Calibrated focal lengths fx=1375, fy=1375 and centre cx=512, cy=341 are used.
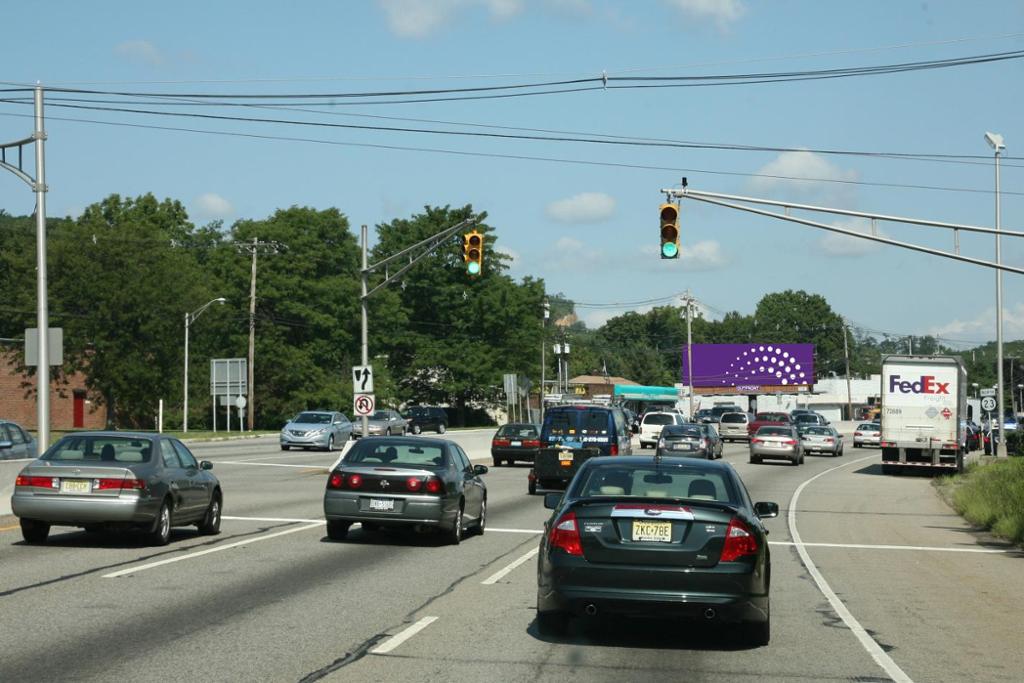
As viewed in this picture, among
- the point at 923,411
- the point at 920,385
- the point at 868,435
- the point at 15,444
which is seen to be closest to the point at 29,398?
the point at 868,435

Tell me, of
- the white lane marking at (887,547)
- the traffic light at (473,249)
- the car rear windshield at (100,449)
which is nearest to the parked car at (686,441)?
the traffic light at (473,249)

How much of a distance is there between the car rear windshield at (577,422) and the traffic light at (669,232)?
21.8 ft

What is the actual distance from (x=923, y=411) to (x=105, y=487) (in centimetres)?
3257

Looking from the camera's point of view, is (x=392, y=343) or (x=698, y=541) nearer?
(x=698, y=541)

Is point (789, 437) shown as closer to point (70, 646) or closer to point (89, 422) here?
point (70, 646)

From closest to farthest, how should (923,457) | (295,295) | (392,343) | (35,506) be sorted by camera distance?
(35,506) → (923,457) → (295,295) → (392,343)

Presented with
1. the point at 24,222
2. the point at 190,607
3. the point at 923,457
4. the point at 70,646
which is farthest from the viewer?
the point at 24,222

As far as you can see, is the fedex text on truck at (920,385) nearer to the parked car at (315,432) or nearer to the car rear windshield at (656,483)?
the parked car at (315,432)

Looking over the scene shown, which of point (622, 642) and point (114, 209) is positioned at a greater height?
point (114, 209)

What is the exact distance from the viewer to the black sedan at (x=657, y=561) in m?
10.1

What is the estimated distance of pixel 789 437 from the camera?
171ft

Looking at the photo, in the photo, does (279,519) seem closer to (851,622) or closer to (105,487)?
(105,487)

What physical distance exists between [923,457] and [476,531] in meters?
27.9

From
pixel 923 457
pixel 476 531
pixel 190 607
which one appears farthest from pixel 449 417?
pixel 190 607
